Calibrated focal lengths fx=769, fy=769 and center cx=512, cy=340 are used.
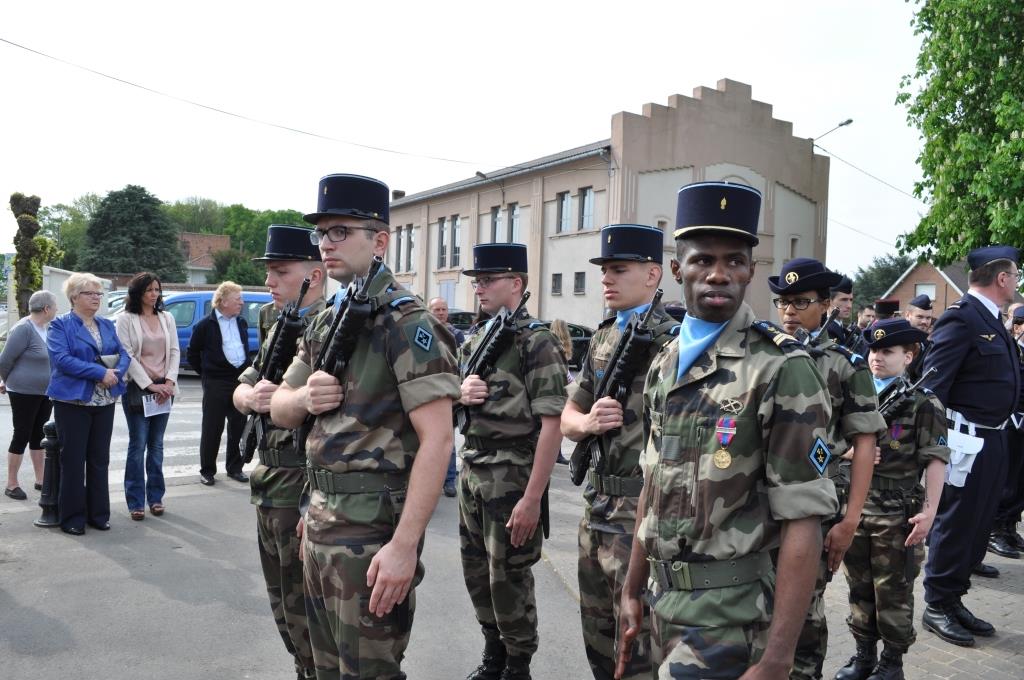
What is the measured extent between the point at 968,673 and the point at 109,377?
6511 mm

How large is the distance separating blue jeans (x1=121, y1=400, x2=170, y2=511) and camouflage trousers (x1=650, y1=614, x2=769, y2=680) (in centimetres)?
609

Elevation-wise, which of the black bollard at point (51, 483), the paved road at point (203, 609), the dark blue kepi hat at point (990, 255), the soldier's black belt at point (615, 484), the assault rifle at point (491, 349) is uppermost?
the dark blue kepi hat at point (990, 255)

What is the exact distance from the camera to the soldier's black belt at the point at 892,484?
4336mm

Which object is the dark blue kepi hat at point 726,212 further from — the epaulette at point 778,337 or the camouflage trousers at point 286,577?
the camouflage trousers at point 286,577

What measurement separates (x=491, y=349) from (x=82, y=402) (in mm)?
4144

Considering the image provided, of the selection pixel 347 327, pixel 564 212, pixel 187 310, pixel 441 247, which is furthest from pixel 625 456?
pixel 441 247

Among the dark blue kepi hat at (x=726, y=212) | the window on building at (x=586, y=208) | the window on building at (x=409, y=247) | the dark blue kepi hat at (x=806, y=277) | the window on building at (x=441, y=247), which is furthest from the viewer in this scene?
the window on building at (x=409, y=247)

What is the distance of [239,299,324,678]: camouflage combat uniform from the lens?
351 centimetres

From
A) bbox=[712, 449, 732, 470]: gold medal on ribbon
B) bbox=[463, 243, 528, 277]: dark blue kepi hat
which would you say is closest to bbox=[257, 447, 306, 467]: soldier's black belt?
bbox=[463, 243, 528, 277]: dark blue kepi hat

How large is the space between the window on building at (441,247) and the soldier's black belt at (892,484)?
122 feet

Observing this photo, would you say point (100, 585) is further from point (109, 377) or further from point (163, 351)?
point (163, 351)

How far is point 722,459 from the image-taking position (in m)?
2.15

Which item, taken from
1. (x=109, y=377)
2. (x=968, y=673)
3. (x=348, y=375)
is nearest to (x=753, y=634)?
(x=348, y=375)

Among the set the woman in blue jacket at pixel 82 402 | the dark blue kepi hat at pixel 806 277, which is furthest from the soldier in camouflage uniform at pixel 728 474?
the woman in blue jacket at pixel 82 402
